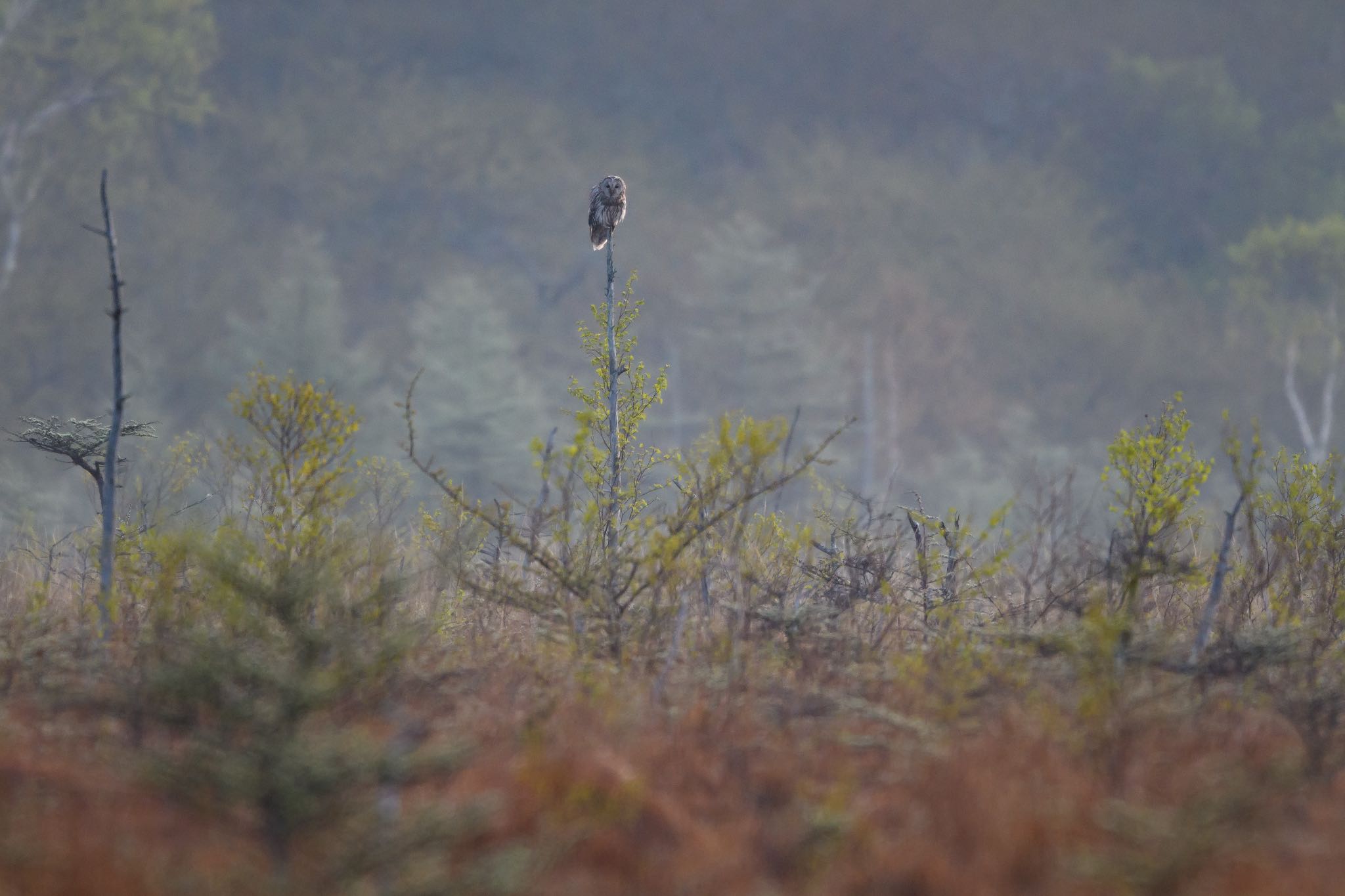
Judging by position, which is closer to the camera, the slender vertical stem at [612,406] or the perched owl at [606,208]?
the slender vertical stem at [612,406]

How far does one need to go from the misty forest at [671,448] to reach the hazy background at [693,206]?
9.9 inches

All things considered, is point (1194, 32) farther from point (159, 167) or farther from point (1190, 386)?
point (159, 167)

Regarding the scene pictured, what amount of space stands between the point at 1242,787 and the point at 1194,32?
7137 centimetres

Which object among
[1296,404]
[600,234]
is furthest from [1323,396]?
[600,234]

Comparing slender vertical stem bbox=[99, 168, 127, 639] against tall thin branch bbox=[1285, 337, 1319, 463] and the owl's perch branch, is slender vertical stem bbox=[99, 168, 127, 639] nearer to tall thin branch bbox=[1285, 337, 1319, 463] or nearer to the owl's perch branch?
the owl's perch branch

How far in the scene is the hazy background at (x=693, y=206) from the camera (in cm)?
3725

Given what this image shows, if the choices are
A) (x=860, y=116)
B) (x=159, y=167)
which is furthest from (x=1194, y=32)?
(x=159, y=167)

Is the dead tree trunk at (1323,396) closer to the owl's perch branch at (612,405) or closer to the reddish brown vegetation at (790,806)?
the owl's perch branch at (612,405)

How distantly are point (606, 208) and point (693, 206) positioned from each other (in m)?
47.5

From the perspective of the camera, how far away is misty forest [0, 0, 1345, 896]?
11.6 ft

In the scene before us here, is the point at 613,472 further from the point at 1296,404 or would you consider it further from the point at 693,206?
the point at 693,206

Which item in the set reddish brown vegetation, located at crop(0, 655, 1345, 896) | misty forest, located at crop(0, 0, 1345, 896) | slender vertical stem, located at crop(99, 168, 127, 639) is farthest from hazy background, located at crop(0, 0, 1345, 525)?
reddish brown vegetation, located at crop(0, 655, 1345, 896)

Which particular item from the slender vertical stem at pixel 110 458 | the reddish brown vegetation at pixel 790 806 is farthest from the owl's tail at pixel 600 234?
the reddish brown vegetation at pixel 790 806

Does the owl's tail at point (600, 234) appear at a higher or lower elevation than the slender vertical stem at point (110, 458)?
higher
